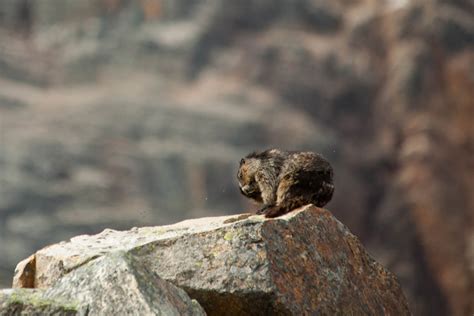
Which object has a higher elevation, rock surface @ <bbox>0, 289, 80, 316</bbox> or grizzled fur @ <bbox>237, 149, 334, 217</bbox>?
grizzled fur @ <bbox>237, 149, 334, 217</bbox>

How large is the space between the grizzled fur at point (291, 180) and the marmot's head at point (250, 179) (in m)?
0.04

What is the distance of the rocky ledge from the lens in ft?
19.1

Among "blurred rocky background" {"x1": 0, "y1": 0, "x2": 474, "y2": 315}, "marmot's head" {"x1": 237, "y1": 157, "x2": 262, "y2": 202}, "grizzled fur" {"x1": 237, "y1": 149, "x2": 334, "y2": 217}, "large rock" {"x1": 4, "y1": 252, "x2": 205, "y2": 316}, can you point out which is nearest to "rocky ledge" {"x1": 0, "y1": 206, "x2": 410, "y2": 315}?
"large rock" {"x1": 4, "y1": 252, "x2": 205, "y2": 316}

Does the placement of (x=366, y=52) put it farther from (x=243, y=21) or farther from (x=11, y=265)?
(x=11, y=265)

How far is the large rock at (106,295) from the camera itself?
5094 mm

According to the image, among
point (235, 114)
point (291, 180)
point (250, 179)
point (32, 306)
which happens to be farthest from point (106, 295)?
point (235, 114)

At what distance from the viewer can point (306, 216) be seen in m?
7.12

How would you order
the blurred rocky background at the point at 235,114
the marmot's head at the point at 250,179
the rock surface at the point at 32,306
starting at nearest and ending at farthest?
1. the rock surface at the point at 32,306
2. the marmot's head at the point at 250,179
3. the blurred rocky background at the point at 235,114

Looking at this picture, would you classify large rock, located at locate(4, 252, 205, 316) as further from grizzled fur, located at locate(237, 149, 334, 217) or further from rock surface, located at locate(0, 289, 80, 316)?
grizzled fur, located at locate(237, 149, 334, 217)

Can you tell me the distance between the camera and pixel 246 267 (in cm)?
641

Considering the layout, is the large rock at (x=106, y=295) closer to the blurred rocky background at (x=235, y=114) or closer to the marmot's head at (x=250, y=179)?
the marmot's head at (x=250, y=179)

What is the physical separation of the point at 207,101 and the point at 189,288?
20.2m

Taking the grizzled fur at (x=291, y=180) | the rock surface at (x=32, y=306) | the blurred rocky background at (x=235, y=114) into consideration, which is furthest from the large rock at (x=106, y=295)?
the blurred rocky background at (x=235, y=114)

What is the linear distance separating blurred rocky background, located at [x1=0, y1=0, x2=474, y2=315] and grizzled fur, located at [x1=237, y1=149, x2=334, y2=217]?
1502 cm
